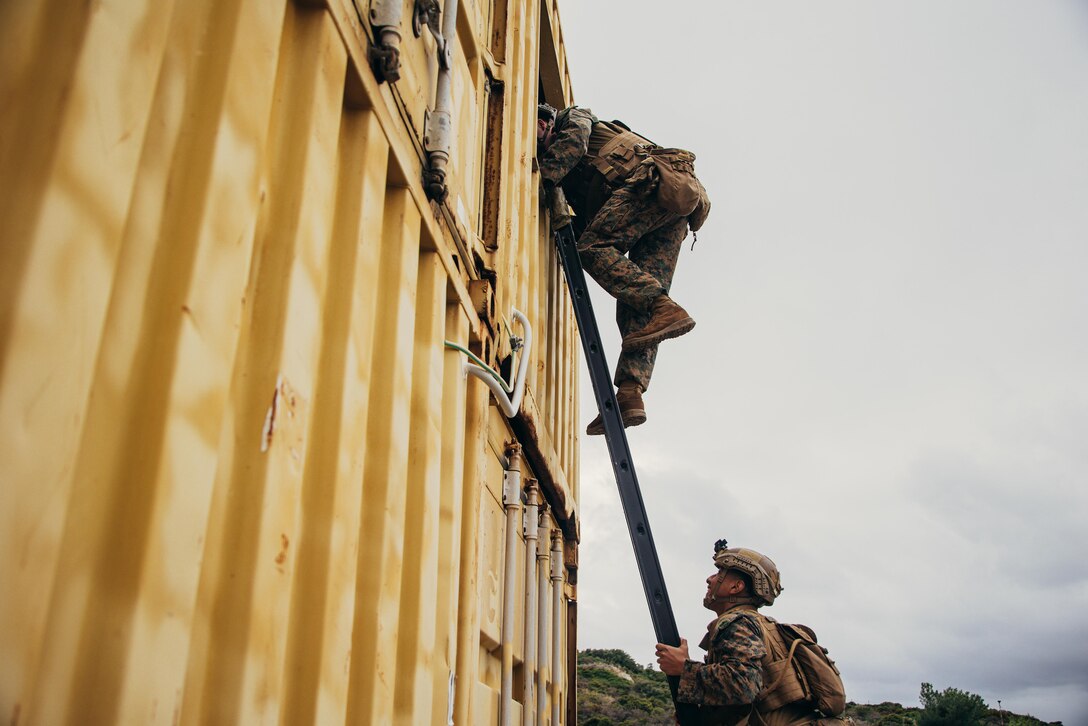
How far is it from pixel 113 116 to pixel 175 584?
0.55 m

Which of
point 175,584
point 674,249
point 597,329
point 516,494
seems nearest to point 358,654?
point 175,584

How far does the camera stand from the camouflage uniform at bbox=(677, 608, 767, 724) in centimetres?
366

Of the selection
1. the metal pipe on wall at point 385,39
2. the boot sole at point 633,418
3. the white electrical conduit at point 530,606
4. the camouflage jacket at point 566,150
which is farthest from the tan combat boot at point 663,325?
the metal pipe on wall at point 385,39

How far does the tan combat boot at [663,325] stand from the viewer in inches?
192

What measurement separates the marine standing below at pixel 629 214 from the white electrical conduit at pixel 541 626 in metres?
1.18

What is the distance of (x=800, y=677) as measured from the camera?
12.3ft

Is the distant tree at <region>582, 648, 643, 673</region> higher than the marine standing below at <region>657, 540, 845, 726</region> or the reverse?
higher

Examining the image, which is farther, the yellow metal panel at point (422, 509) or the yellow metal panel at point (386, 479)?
the yellow metal panel at point (422, 509)

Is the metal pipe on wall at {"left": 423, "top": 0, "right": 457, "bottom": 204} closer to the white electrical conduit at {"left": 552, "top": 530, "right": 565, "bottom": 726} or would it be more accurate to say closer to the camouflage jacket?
the camouflage jacket

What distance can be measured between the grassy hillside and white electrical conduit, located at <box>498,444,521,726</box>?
9.74 meters

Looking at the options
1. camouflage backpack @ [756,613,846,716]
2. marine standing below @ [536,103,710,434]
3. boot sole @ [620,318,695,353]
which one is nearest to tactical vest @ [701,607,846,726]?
camouflage backpack @ [756,613,846,716]

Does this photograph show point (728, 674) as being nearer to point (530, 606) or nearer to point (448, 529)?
point (530, 606)

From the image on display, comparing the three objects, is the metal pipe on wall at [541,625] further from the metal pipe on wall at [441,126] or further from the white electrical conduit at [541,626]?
the metal pipe on wall at [441,126]

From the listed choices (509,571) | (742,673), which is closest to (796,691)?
(742,673)
